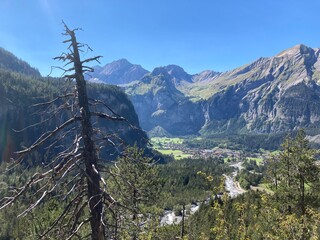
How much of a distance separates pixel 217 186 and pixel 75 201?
9920mm

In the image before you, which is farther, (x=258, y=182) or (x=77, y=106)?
(x=258, y=182)

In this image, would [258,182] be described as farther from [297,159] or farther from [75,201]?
[75,201]

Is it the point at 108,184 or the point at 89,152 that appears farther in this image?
the point at 108,184

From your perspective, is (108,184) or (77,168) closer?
(77,168)

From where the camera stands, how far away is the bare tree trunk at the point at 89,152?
10.1 meters

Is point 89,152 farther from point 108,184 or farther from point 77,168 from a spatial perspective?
point 108,184

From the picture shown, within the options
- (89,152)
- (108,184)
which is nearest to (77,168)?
(89,152)

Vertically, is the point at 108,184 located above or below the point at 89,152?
below

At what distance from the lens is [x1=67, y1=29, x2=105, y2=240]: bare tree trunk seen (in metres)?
10.1

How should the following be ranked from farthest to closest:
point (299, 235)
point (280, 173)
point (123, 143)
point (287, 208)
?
point (280, 173) → point (287, 208) → point (299, 235) → point (123, 143)

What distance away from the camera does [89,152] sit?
34.3ft

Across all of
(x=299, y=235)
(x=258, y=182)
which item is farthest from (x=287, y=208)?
(x=258, y=182)

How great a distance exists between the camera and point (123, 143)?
11281 millimetres

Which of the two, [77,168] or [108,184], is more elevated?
[77,168]
